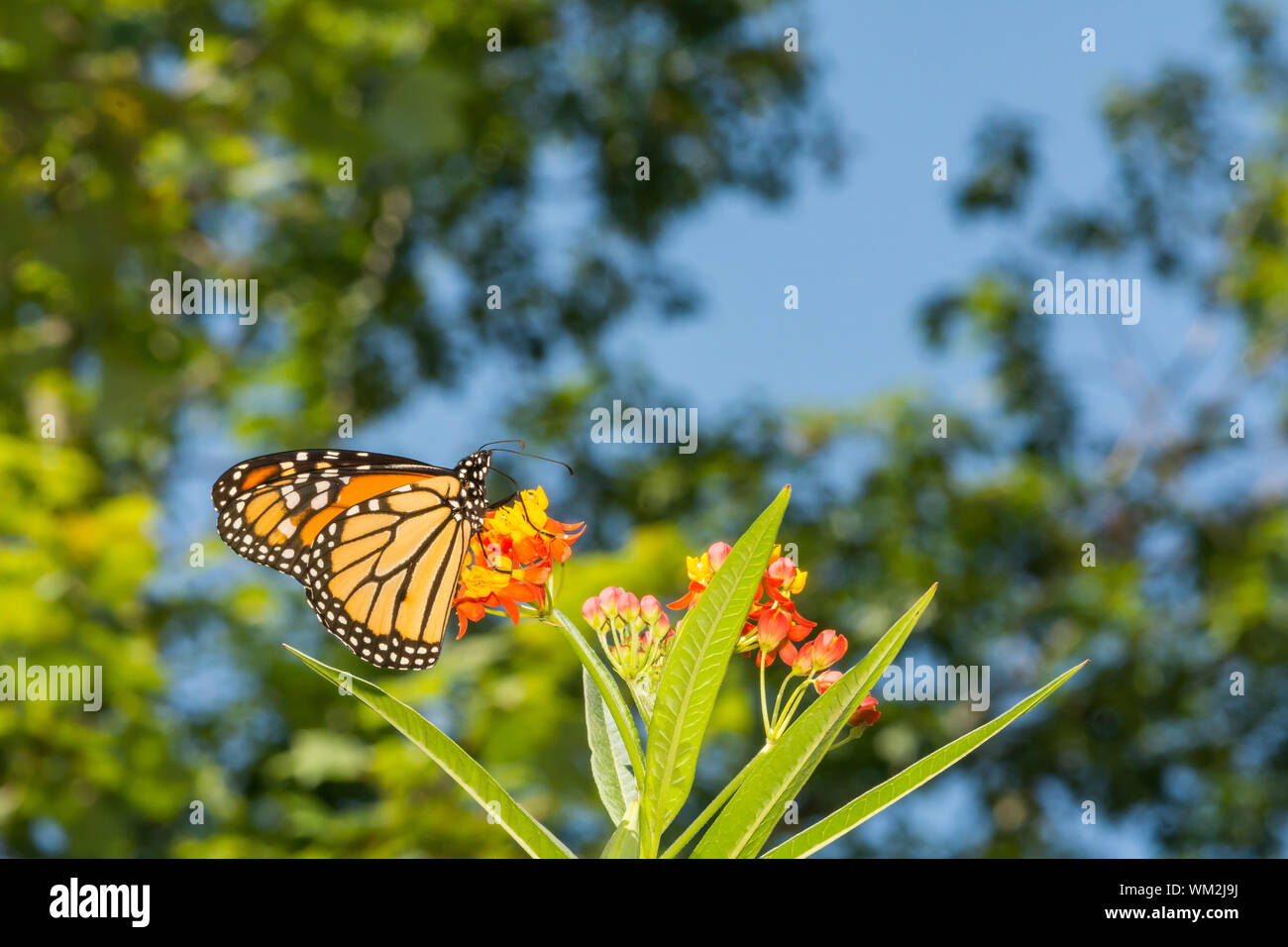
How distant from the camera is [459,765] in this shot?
2.30 ft

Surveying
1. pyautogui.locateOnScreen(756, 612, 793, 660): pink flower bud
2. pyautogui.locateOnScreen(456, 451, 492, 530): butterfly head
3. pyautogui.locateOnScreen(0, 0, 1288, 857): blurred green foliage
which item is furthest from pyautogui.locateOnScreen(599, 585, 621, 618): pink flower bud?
pyautogui.locateOnScreen(0, 0, 1288, 857): blurred green foliage

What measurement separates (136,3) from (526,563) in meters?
5.70

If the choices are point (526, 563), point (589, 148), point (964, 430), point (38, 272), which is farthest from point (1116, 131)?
point (526, 563)

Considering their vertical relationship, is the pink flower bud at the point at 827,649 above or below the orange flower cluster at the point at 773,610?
below

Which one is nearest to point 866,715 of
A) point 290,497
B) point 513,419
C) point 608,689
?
point 608,689

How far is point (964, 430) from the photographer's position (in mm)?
7734

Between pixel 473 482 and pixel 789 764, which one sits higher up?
pixel 473 482

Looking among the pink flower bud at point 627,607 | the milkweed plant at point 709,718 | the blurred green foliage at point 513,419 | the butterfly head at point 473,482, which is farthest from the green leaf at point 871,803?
the blurred green foliage at point 513,419

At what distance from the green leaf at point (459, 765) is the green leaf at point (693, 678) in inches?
2.4

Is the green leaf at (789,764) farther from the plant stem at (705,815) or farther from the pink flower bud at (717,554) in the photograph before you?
the pink flower bud at (717,554)

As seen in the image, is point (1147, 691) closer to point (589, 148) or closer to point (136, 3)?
point (589, 148)

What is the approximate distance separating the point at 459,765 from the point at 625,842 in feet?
0.39

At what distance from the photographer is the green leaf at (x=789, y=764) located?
2.10ft

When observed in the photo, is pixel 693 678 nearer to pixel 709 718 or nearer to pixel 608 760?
pixel 709 718
